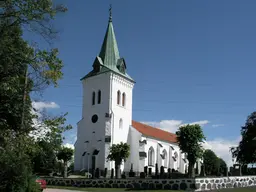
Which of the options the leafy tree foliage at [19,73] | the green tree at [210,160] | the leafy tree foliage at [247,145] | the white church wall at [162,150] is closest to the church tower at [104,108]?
the white church wall at [162,150]

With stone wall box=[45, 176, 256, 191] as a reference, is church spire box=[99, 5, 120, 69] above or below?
above

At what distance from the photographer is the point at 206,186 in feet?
87.7

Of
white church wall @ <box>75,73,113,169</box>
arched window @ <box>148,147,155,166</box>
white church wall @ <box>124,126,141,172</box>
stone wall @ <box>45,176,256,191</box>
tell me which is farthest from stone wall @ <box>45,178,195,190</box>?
arched window @ <box>148,147,155,166</box>

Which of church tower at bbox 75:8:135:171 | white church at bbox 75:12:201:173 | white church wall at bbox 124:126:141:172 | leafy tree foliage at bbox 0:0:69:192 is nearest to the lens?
leafy tree foliage at bbox 0:0:69:192

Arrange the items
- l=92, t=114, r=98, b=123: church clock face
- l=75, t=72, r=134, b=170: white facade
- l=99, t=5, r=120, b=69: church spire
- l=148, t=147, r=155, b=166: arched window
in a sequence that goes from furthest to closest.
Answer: l=148, t=147, r=155, b=166: arched window < l=99, t=5, r=120, b=69: church spire < l=92, t=114, r=98, b=123: church clock face < l=75, t=72, r=134, b=170: white facade

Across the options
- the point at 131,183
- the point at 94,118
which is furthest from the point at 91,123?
the point at 131,183

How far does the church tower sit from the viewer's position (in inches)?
A: 1928

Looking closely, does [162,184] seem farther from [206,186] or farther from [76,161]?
[76,161]

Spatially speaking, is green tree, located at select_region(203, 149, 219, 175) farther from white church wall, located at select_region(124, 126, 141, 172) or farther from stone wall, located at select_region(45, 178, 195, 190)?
stone wall, located at select_region(45, 178, 195, 190)

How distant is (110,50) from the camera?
53.4 m

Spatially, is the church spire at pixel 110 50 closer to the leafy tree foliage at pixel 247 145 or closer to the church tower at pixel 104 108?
the church tower at pixel 104 108

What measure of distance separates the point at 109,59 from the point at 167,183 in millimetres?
29533

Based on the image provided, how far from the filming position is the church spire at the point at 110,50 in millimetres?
52697

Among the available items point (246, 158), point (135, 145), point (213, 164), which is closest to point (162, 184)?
point (135, 145)
